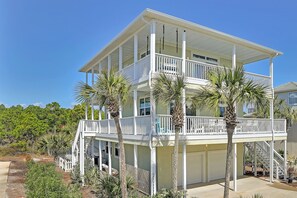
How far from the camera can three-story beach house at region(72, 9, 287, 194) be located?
1221 centimetres

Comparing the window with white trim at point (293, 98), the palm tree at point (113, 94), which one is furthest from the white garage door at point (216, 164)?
the window with white trim at point (293, 98)

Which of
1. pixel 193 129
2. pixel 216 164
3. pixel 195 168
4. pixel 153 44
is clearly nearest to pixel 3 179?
pixel 195 168

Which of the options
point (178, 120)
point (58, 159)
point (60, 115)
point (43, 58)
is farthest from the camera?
point (60, 115)

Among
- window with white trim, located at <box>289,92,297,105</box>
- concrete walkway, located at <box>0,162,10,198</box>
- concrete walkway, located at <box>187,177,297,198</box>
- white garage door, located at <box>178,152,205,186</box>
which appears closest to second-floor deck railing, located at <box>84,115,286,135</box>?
white garage door, located at <box>178,152,205,186</box>

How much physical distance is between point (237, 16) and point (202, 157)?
39.8ft

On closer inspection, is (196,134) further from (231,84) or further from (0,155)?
(0,155)

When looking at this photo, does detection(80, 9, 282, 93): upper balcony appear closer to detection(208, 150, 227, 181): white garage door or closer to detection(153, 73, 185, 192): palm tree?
detection(153, 73, 185, 192): palm tree

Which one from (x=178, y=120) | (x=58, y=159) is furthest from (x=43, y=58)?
(x=178, y=120)

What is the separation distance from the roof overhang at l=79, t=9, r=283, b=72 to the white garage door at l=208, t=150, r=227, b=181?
24.7 feet

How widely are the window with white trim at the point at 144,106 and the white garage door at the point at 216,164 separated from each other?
5151mm

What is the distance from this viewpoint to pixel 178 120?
33.1ft

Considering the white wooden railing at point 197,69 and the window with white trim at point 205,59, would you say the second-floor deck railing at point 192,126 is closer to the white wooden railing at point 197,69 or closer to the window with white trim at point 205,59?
the white wooden railing at point 197,69

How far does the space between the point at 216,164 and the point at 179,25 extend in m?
10.1

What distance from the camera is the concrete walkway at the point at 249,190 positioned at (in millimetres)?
13109
